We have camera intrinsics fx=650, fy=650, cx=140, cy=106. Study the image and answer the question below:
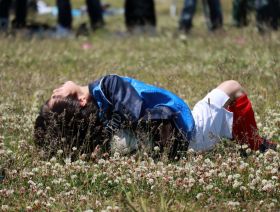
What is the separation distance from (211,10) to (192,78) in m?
6.62

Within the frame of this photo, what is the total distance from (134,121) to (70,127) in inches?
21.9

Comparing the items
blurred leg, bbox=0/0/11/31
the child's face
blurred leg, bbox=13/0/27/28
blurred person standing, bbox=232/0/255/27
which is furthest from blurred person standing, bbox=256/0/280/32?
the child's face

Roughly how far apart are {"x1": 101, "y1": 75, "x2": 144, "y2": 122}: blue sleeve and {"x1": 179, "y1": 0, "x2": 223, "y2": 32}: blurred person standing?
903 centimetres

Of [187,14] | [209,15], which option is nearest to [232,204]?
[187,14]

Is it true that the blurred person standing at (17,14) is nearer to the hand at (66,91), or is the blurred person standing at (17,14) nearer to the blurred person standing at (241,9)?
the blurred person standing at (241,9)

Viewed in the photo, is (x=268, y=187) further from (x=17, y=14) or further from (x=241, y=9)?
(x=17, y=14)

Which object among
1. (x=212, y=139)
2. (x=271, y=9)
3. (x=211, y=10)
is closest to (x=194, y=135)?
(x=212, y=139)

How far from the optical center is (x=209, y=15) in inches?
585

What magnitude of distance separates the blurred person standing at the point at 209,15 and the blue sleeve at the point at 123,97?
903 centimetres

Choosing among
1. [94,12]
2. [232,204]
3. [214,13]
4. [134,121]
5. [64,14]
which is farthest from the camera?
[94,12]

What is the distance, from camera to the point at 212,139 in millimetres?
4992

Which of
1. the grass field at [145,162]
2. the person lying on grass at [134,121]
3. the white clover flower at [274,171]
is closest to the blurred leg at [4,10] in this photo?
the grass field at [145,162]

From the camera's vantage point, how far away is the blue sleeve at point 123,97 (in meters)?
5.02

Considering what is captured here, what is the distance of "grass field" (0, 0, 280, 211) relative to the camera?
404 cm
